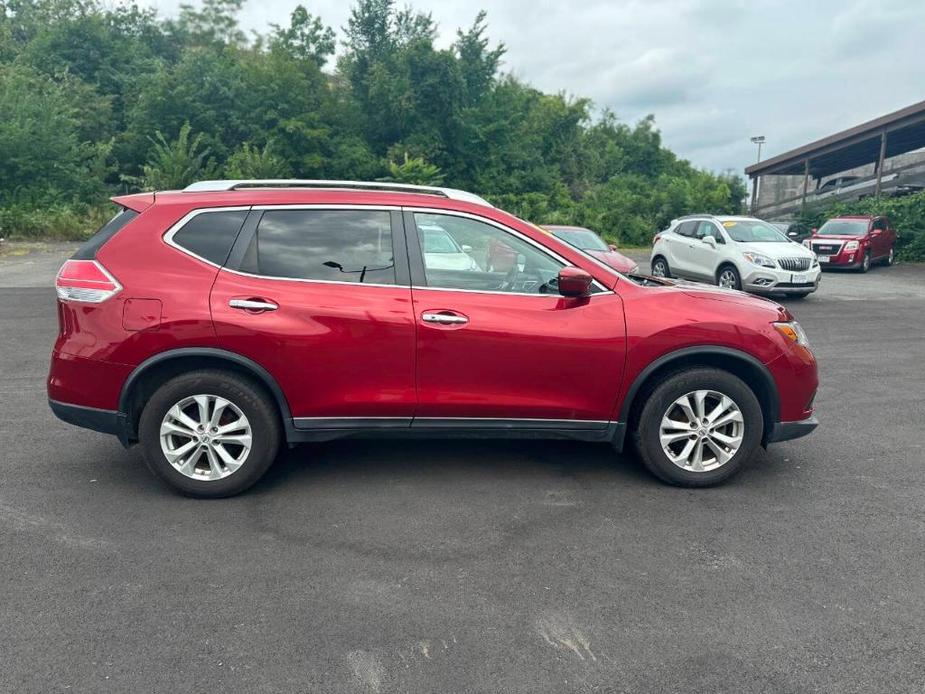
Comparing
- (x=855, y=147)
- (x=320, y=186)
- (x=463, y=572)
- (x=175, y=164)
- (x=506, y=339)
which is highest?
(x=855, y=147)

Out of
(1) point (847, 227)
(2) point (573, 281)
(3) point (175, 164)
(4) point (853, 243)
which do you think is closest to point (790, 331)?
(2) point (573, 281)

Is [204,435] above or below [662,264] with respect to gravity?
below

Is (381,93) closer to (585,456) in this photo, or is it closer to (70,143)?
(70,143)

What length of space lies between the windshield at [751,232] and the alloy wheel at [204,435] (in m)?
12.7

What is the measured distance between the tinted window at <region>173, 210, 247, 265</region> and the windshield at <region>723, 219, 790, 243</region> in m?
12.5

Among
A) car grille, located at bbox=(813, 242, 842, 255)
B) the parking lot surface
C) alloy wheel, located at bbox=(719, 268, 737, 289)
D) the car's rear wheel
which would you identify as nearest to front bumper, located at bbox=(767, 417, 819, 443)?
the parking lot surface

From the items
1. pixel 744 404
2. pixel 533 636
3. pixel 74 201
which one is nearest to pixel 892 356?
pixel 744 404

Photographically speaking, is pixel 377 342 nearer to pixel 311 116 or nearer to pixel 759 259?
pixel 759 259

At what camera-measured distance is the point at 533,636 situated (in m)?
2.78

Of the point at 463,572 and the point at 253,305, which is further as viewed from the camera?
the point at 253,305

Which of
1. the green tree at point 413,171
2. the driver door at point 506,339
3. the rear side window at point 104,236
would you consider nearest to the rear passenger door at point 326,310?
the driver door at point 506,339

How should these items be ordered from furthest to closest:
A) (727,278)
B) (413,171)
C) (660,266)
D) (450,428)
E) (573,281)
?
1. (413,171)
2. (660,266)
3. (727,278)
4. (450,428)
5. (573,281)

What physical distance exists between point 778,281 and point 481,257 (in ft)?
36.5

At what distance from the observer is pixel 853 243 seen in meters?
20.7
